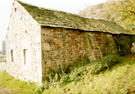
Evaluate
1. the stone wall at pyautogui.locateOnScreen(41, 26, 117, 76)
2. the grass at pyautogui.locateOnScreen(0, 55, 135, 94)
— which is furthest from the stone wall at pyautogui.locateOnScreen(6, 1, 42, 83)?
the grass at pyautogui.locateOnScreen(0, 55, 135, 94)

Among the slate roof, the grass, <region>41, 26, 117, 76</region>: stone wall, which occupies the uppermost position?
the slate roof

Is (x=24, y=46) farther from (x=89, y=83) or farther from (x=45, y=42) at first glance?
(x=89, y=83)

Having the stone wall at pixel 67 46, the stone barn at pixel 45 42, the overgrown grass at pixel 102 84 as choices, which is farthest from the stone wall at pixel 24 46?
the overgrown grass at pixel 102 84

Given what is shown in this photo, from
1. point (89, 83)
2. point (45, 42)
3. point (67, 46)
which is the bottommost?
point (89, 83)

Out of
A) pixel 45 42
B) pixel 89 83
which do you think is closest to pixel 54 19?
pixel 45 42

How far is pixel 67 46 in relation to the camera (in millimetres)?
8398

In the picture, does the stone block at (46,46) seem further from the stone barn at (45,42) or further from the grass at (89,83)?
the grass at (89,83)

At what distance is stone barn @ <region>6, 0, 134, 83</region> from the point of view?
7.38 metres

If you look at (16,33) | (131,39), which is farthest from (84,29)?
(131,39)

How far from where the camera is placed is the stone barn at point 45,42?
738cm

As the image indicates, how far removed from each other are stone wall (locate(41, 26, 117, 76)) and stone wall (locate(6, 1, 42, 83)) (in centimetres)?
46

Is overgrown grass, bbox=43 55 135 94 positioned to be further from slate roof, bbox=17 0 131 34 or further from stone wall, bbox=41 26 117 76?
slate roof, bbox=17 0 131 34

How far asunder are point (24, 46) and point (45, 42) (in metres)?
2.56

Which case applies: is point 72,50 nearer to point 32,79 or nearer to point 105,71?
point 105,71
